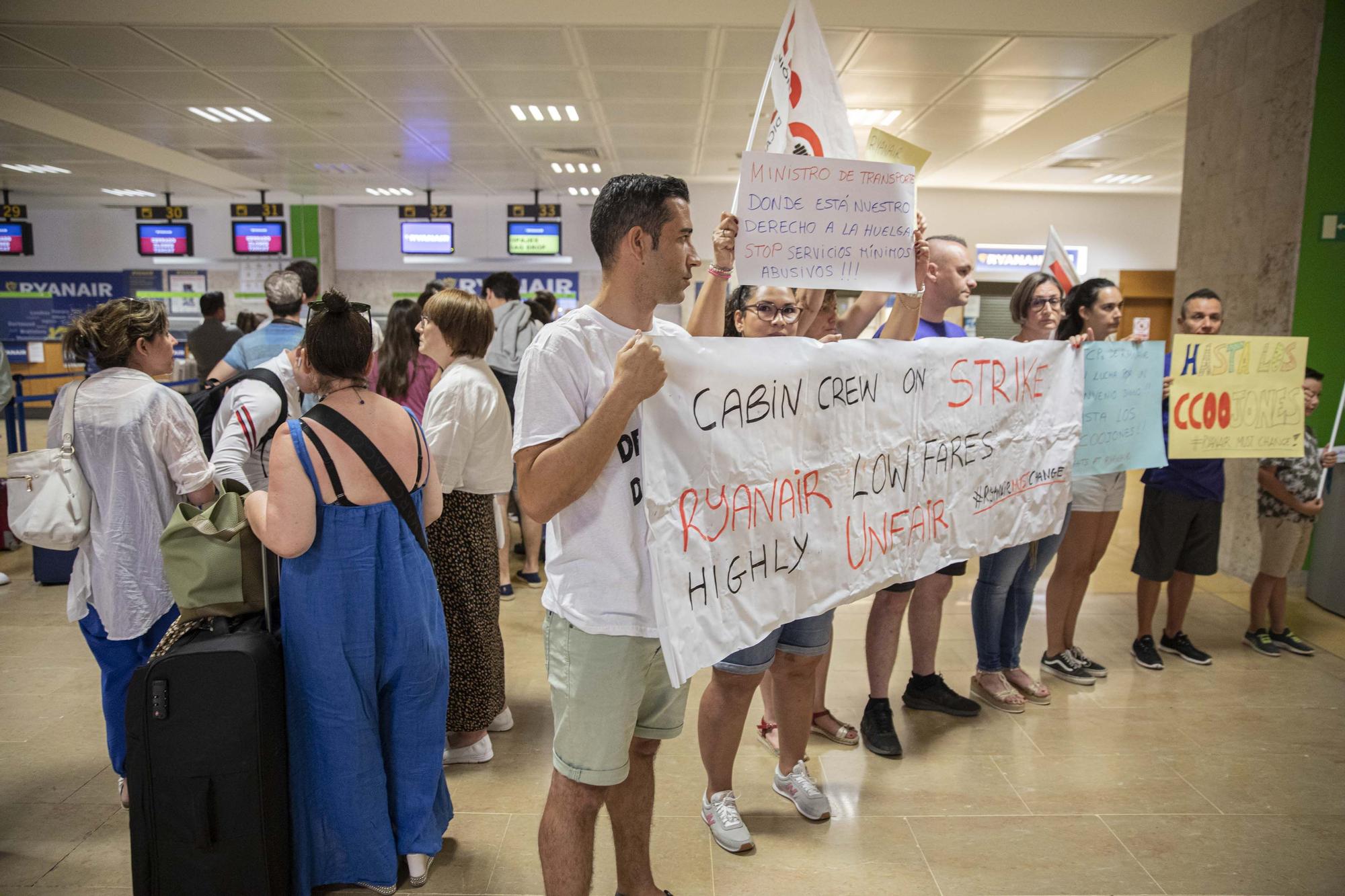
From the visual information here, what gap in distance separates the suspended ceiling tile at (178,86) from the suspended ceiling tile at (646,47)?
328 centimetres

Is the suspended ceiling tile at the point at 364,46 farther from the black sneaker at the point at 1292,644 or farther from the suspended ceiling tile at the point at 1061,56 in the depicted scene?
the black sneaker at the point at 1292,644

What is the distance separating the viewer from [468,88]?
6.98m

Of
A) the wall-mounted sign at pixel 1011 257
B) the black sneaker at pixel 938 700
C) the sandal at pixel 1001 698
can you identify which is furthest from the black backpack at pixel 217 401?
the wall-mounted sign at pixel 1011 257

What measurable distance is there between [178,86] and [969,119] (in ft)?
23.9

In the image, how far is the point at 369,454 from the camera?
6.68ft

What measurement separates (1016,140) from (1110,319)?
270 inches

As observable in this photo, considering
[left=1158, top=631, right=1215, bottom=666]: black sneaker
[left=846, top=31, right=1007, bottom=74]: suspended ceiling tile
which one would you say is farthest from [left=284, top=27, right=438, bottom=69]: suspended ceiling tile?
[left=1158, top=631, right=1215, bottom=666]: black sneaker

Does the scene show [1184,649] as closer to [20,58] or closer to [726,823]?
[726,823]

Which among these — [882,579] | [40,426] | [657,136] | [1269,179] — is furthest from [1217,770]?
[40,426]

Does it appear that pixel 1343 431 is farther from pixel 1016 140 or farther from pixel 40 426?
pixel 40 426

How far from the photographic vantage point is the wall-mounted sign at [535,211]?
12.6 metres

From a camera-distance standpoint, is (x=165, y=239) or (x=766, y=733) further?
(x=165, y=239)

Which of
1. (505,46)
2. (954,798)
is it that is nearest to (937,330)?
(954,798)

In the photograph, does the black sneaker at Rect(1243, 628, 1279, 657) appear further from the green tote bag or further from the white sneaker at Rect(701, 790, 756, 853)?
the green tote bag
